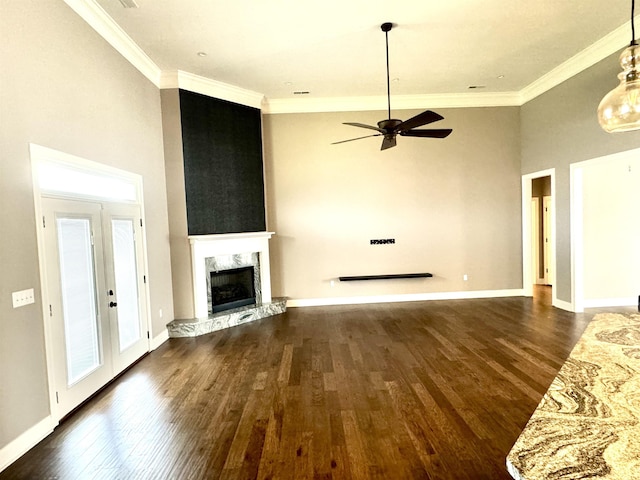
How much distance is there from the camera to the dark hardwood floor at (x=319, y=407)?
7.49 ft

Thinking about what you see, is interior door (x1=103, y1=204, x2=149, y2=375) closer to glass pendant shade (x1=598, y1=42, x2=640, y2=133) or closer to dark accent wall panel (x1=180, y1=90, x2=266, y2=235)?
dark accent wall panel (x1=180, y1=90, x2=266, y2=235)

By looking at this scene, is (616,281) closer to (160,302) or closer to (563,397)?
(563,397)

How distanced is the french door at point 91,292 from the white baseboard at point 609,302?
6.96 meters

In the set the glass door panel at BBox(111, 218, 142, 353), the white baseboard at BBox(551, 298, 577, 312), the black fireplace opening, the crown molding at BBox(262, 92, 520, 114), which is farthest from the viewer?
the crown molding at BBox(262, 92, 520, 114)

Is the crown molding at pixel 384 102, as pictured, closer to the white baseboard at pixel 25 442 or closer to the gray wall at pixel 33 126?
the gray wall at pixel 33 126

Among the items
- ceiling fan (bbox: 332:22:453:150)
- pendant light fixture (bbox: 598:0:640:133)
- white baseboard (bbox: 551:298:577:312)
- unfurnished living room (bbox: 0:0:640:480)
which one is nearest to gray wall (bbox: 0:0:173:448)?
unfurnished living room (bbox: 0:0:640:480)

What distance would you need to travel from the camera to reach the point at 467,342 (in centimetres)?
445

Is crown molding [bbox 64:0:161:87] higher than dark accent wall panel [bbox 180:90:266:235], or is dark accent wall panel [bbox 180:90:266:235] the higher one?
crown molding [bbox 64:0:161:87]

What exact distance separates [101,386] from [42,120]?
2544 millimetres

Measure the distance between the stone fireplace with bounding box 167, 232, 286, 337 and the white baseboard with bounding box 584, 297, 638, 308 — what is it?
5265 millimetres

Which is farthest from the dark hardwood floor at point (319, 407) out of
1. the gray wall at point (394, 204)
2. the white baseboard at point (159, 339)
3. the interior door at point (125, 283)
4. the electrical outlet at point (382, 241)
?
the electrical outlet at point (382, 241)

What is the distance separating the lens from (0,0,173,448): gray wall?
246 centimetres

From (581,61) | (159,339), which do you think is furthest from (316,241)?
(581,61)

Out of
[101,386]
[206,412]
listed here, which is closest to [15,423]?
[101,386]
